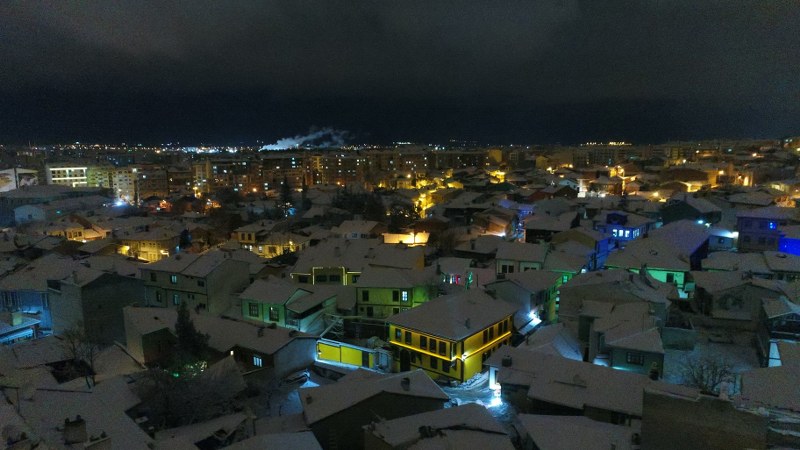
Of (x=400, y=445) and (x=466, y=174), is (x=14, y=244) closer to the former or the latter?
(x=400, y=445)

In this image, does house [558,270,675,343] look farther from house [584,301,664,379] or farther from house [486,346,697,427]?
house [486,346,697,427]

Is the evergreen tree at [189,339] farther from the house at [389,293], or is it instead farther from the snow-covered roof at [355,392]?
the house at [389,293]

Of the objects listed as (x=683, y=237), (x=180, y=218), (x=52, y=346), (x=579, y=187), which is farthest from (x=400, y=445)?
(x=579, y=187)

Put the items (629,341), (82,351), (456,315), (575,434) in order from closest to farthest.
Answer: (575,434)
(629,341)
(82,351)
(456,315)

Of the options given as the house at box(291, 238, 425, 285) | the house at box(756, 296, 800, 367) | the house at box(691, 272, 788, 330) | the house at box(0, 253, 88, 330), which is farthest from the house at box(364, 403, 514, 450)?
the house at box(0, 253, 88, 330)

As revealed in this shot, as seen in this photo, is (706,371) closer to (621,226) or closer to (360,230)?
(621,226)

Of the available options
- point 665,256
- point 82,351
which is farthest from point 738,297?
point 82,351
